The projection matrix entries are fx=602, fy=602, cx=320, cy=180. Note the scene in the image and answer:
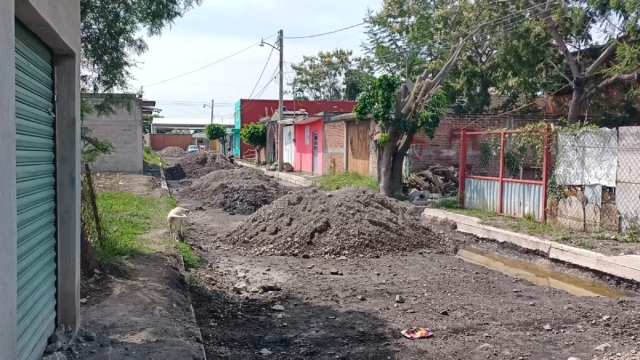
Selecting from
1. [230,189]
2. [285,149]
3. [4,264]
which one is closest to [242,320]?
[4,264]

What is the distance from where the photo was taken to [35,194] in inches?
183

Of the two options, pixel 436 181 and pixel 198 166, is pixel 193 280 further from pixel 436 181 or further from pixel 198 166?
pixel 198 166

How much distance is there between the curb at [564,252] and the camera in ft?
30.7

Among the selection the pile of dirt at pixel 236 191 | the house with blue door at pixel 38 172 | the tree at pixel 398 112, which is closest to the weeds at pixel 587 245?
the tree at pixel 398 112

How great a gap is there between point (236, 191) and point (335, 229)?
8.89 meters

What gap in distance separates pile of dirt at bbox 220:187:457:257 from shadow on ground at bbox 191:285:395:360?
338 cm

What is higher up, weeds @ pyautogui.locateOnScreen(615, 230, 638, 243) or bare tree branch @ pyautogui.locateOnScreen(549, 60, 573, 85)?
bare tree branch @ pyautogui.locateOnScreen(549, 60, 573, 85)

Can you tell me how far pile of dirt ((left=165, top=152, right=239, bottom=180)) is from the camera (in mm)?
34781

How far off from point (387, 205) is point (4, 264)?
1091 centimetres

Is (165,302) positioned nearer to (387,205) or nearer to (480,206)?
(387,205)

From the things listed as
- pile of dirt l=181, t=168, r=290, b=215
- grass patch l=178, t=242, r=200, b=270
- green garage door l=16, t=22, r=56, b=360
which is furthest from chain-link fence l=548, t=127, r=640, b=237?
green garage door l=16, t=22, r=56, b=360

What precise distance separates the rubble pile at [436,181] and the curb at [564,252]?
4.95 metres

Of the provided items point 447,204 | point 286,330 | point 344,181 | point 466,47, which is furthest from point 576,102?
point 286,330

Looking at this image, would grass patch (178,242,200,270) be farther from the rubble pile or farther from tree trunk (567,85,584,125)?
tree trunk (567,85,584,125)
